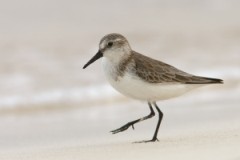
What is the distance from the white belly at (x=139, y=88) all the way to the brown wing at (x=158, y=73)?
5 centimetres

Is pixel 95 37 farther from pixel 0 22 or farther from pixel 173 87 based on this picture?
pixel 173 87

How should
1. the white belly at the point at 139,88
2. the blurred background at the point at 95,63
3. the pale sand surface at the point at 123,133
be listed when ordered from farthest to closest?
the blurred background at the point at 95,63 → the white belly at the point at 139,88 → the pale sand surface at the point at 123,133

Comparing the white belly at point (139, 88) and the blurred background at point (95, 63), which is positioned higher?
the blurred background at point (95, 63)

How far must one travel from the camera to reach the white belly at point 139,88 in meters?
8.35

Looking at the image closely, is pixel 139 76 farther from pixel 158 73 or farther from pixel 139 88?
pixel 158 73

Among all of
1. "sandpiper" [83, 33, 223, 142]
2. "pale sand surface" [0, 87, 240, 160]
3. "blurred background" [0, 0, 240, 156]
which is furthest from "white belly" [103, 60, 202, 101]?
"blurred background" [0, 0, 240, 156]

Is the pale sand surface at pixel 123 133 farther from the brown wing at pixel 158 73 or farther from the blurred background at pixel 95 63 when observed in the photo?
A: the brown wing at pixel 158 73

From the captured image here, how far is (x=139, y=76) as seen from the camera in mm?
8414

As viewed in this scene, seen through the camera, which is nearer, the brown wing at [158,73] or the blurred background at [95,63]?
the brown wing at [158,73]

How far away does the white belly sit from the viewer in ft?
27.4

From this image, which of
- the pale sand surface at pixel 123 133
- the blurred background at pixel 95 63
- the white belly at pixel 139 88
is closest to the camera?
the pale sand surface at pixel 123 133

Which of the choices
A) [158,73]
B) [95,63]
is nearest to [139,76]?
[158,73]

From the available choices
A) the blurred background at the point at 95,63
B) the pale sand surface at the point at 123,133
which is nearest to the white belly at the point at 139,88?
the pale sand surface at the point at 123,133

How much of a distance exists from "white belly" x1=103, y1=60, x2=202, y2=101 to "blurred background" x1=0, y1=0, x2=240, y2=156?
888 millimetres
